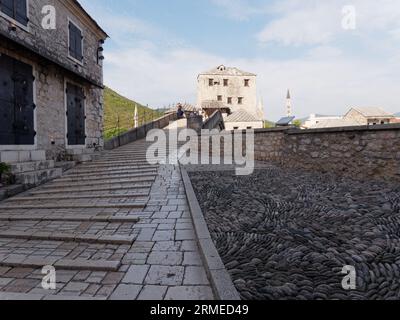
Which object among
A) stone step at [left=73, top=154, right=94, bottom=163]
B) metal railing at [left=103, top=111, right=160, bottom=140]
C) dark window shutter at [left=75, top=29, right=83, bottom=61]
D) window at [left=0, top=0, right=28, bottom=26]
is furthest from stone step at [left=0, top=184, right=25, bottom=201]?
metal railing at [left=103, top=111, right=160, bottom=140]

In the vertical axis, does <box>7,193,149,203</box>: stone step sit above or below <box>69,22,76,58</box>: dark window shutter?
below

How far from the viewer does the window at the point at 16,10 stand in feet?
22.8

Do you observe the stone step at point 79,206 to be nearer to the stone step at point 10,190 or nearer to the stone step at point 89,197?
the stone step at point 89,197

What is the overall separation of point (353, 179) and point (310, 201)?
2.68 metres

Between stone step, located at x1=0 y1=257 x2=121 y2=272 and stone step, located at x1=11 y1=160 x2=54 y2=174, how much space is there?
4.41 metres

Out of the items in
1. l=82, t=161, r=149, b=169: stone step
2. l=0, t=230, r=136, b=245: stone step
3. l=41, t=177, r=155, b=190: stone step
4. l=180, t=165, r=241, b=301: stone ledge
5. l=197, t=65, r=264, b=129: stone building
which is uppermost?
l=197, t=65, r=264, b=129: stone building

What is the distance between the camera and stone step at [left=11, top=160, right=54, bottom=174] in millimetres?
6836

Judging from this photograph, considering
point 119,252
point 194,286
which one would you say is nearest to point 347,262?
point 194,286

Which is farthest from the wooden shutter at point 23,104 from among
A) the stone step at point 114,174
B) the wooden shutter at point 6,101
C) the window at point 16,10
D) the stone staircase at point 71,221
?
the stone step at point 114,174

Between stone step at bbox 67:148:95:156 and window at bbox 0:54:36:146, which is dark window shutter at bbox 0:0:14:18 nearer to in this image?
window at bbox 0:54:36:146

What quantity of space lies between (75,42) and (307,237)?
11.3 metres

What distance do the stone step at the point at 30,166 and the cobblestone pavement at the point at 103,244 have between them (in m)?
0.72

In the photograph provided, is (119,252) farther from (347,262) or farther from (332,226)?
(332,226)

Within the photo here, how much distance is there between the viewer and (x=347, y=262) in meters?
2.79
